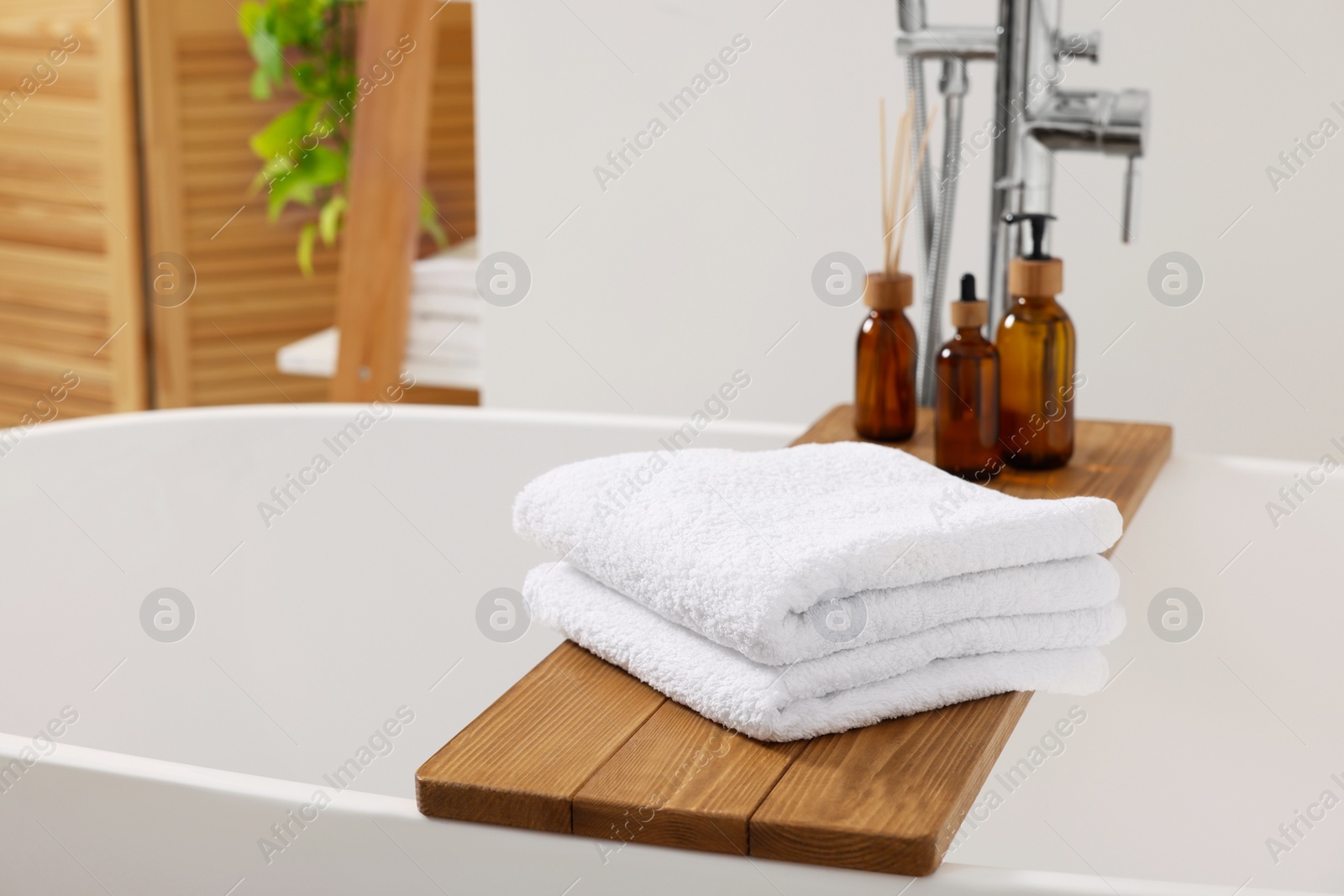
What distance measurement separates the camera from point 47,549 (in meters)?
1.30

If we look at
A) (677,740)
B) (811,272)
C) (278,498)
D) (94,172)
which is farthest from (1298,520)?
(94,172)

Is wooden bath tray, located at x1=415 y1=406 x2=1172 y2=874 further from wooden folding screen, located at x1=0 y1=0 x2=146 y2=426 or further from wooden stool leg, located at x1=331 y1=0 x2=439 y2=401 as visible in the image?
wooden folding screen, located at x1=0 y1=0 x2=146 y2=426

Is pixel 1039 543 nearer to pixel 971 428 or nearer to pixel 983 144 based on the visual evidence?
pixel 971 428

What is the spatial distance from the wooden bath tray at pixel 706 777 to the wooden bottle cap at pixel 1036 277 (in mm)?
400

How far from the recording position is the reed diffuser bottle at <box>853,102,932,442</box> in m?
1.13

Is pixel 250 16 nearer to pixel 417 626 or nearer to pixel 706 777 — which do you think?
pixel 417 626

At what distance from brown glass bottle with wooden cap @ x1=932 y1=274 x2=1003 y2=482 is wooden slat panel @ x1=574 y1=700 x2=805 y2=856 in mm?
427

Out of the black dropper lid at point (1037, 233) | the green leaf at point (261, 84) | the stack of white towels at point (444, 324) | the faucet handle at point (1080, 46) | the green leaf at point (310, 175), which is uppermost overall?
the green leaf at point (261, 84)

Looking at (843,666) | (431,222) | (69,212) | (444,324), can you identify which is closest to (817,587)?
(843,666)

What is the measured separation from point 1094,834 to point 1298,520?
0.33 m

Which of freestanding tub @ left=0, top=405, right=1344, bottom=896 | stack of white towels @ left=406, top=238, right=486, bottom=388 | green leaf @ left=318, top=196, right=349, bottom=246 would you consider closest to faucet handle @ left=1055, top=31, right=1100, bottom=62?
freestanding tub @ left=0, top=405, right=1344, bottom=896

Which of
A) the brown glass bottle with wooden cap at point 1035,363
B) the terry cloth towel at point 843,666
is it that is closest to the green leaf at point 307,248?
the brown glass bottle with wooden cap at point 1035,363

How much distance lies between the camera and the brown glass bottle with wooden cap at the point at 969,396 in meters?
1.05

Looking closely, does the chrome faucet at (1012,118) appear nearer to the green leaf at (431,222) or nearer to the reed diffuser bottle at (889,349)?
the reed diffuser bottle at (889,349)
